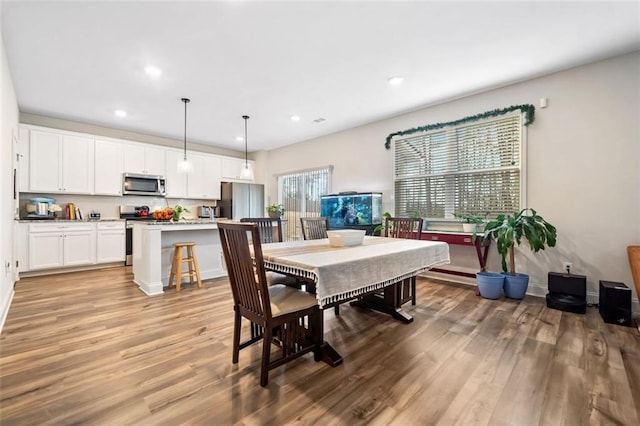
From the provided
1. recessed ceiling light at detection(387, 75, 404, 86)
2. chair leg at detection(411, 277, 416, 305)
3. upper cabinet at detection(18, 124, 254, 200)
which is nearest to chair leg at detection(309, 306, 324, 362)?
chair leg at detection(411, 277, 416, 305)

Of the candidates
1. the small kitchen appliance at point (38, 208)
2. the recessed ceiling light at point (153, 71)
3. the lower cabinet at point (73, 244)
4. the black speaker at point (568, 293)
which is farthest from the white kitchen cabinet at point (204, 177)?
the black speaker at point (568, 293)

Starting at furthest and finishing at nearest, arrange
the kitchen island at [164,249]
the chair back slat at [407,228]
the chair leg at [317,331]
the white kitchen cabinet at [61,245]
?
the white kitchen cabinet at [61,245]
the kitchen island at [164,249]
the chair back slat at [407,228]
the chair leg at [317,331]

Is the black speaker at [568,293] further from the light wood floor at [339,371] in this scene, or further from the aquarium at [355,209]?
the aquarium at [355,209]

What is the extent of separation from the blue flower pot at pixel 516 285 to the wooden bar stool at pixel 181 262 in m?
3.73

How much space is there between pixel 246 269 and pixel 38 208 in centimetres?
485

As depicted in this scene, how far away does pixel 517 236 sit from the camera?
3074 mm

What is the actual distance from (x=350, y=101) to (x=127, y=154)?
4238 mm

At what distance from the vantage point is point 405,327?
246 centimetres

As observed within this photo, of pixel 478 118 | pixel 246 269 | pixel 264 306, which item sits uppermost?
pixel 478 118

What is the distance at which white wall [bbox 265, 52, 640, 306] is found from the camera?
112 inches

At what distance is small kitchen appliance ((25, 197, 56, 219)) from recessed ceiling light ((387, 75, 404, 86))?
549 centimetres

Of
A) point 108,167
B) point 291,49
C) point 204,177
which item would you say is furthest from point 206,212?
point 291,49

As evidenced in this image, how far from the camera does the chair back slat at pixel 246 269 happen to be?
1.57 meters

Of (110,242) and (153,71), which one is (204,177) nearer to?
(110,242)
